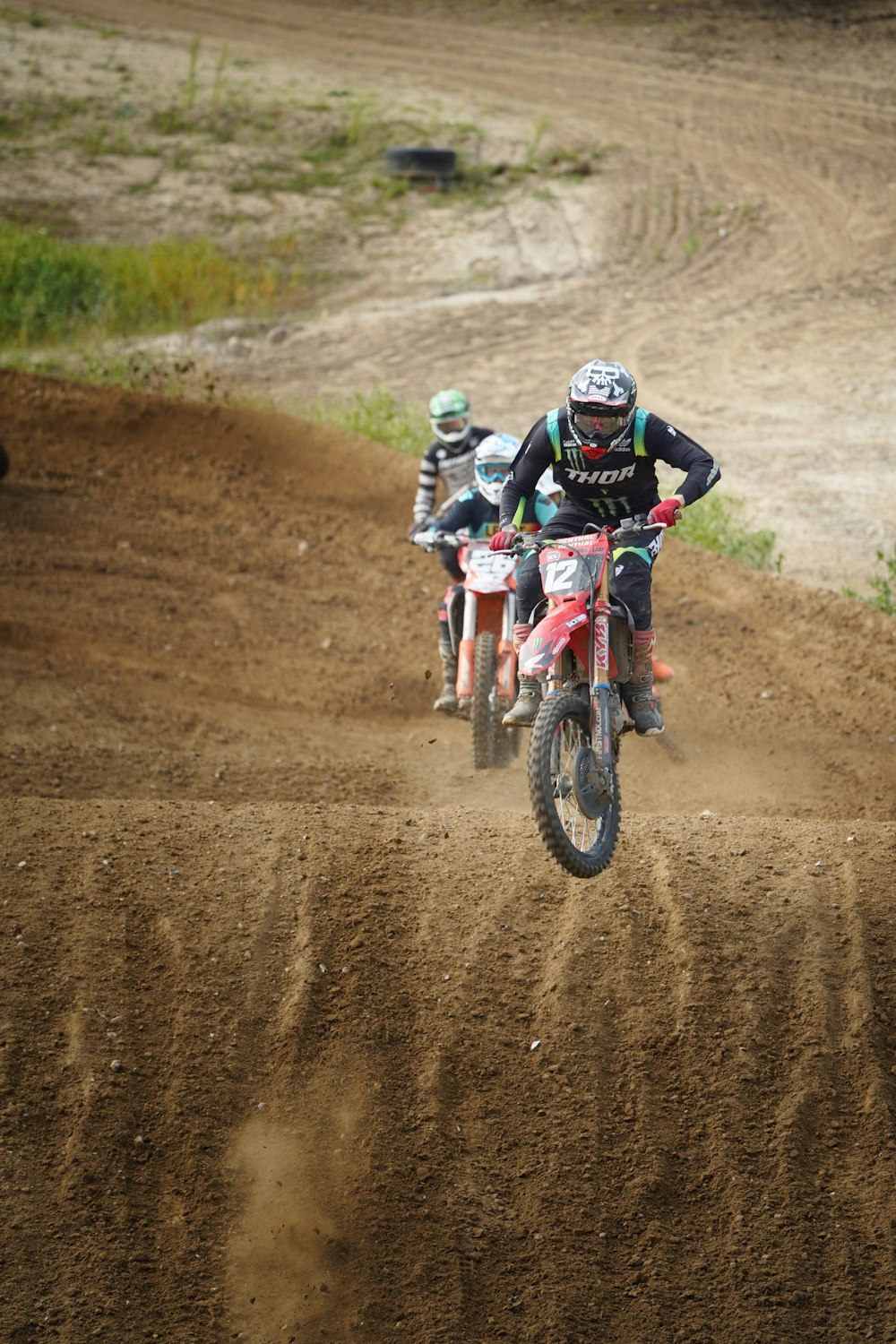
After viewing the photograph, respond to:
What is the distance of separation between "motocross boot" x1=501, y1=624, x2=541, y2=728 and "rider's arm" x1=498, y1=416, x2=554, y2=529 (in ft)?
2.12

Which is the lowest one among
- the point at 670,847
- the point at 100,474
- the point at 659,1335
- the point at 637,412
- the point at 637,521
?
the point at 100,474

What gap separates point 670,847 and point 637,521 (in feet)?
6.76

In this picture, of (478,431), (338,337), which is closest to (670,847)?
(478,431)

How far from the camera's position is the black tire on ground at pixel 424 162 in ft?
85.8

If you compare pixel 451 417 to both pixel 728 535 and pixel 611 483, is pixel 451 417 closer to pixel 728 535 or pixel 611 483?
pixel 611 483

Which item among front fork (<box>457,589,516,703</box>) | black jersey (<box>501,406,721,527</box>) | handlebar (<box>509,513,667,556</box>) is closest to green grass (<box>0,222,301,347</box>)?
front fork (<box>457,589,516,703</box>)

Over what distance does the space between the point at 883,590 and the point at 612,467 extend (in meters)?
6.64

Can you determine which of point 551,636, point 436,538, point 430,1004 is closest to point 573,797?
point 551,636

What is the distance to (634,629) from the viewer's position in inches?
274

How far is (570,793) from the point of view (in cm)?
639

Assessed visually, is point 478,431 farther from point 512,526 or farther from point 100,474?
point 100,474

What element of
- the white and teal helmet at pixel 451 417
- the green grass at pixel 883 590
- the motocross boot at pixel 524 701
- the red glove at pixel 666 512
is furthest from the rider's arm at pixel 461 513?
the green grass at pixel 883 590

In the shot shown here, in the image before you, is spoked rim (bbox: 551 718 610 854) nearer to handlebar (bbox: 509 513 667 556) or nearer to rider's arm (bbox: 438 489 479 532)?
handlebar (bbox: 509 513 667 556)

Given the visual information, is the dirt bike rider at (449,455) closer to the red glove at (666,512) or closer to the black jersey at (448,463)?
the black jersey at (448,463)
